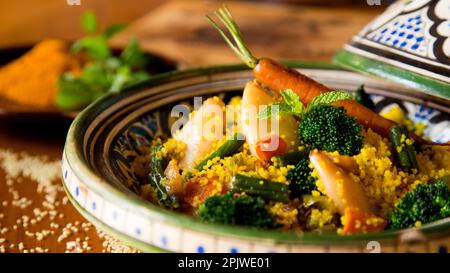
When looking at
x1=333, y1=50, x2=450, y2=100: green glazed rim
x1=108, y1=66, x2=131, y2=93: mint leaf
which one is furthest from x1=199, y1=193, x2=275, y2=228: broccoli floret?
x1=108, y1=66, x2=131, y2=93: mint leaf

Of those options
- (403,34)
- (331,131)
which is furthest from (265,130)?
(403,34)

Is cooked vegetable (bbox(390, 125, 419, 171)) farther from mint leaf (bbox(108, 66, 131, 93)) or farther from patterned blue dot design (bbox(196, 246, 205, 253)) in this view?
mint leaf (bbox(108, 66, 131, 93))

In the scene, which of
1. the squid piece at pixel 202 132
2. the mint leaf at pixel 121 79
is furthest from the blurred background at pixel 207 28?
the squid piece at pixel 202 132

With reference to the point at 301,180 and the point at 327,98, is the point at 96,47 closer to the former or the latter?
the point at 327,98

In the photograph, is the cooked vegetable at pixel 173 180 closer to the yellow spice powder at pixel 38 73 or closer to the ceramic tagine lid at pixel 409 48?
the ceramic tagine lid at pixel 409 48

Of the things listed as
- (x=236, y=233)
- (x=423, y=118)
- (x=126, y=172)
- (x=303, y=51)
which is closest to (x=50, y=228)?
(x=126, y=172)
